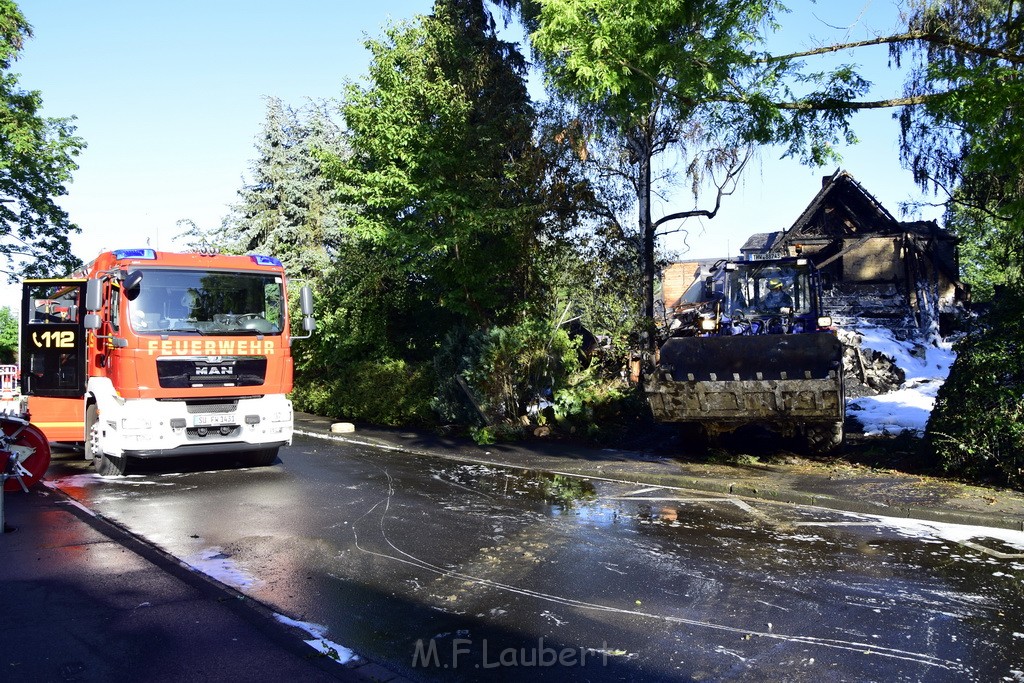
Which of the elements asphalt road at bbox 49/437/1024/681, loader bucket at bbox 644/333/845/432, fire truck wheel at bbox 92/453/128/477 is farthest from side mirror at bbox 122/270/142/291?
loader bucket at bbox 644/333/845/432

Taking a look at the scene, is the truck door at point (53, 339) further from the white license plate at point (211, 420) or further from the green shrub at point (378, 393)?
the green shrub at point (378, 393)

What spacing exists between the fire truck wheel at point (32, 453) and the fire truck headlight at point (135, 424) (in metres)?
0.91

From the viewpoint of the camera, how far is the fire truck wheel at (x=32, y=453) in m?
9.97

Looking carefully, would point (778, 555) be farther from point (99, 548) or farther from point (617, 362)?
point (617, 362)

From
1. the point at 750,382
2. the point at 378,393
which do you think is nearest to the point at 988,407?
the point at 750,382

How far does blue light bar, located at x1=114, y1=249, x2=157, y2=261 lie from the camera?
11.0 m

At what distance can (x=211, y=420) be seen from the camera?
432 inches

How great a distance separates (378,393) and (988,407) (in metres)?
12.4

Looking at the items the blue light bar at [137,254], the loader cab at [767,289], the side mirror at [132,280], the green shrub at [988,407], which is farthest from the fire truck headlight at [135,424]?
the green shrub at [988,407]

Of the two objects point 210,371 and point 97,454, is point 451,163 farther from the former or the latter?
point 97,454

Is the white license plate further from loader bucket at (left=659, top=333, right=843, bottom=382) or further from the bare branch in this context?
the bare branch

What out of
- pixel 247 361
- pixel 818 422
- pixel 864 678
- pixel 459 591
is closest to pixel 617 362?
pixel 818 422

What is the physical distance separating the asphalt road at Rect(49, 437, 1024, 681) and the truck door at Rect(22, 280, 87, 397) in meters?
2.64

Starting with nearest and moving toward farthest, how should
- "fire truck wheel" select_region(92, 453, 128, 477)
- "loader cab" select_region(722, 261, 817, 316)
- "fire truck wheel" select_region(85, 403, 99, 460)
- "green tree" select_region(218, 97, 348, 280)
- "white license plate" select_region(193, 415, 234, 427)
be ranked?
"white license plate" select_region(193, 415, 234, 427), "fire truck wheel" select_region(92, 453, 128, 477), "fire truck wheel" select_region(85, 403, 99, 460), "loader cab" select_region(722, 261, 817, 316), "green tree" select_region(218, 97, 348, 280)
